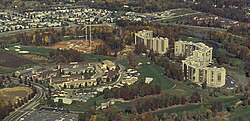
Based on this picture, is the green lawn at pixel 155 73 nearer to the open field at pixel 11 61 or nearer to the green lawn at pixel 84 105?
the green lawn at pixel 84 105

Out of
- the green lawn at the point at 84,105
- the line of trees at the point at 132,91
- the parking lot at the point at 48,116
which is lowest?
the parking lot at the point at 48,116

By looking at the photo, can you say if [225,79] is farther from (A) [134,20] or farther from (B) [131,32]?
(A) [134,20]

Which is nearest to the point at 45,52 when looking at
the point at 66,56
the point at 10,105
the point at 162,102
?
the point at 66,56

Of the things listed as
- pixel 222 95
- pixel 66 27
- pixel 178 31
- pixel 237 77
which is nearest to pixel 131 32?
pixel 178 31

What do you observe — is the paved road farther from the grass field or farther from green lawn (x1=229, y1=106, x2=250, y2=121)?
green lawn (x1=229, y1=106, x2=250, y2=121)

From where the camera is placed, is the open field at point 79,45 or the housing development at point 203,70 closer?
the housing development at point 203,70

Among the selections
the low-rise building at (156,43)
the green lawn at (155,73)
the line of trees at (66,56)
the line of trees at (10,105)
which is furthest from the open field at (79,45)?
the line of trees at (10,105)

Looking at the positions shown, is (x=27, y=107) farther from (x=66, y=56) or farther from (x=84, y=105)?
(x=66, y=56)

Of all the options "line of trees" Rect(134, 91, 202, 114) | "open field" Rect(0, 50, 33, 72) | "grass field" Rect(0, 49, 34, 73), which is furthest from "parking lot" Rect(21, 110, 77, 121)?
"open field" Rect(0, 50, 33, 72)
